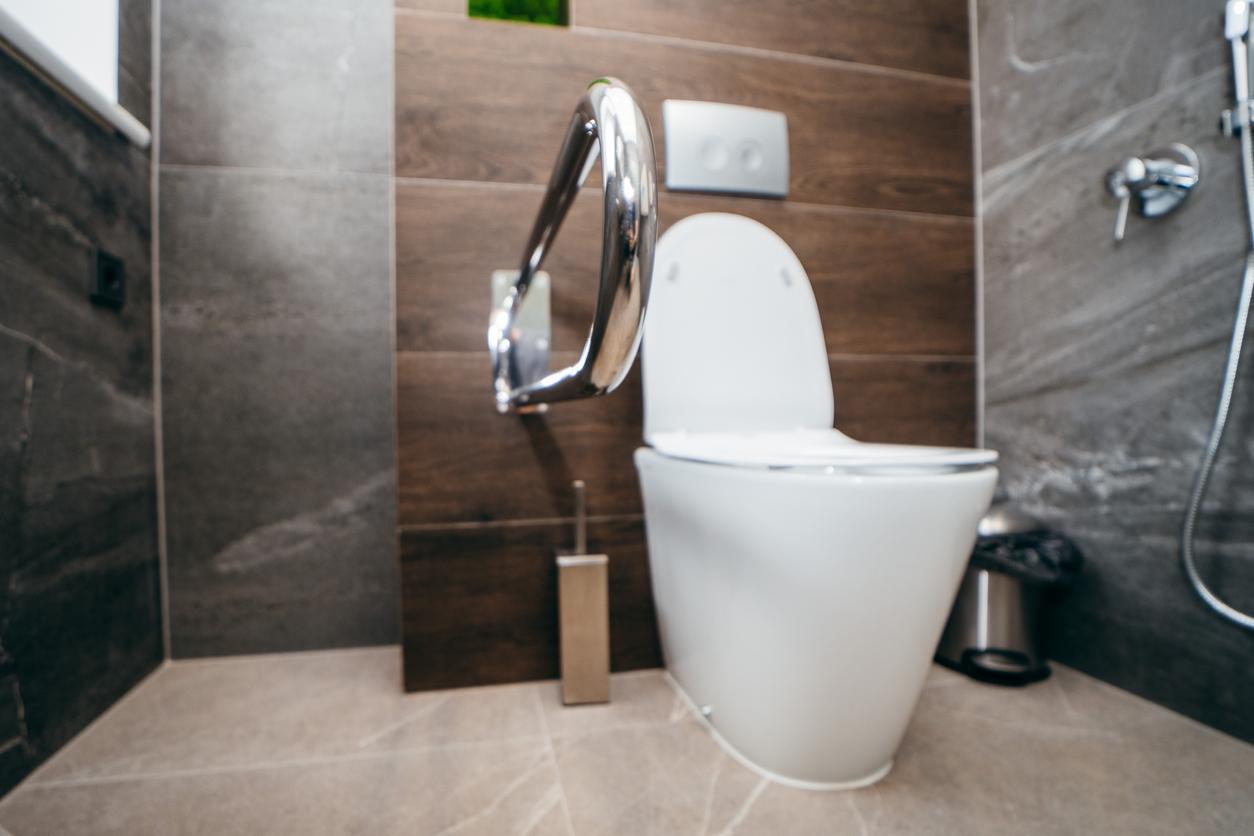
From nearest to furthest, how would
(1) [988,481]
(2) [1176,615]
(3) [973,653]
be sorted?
(1) [988,481]
(2) [1176,615]
(3) [973,653]

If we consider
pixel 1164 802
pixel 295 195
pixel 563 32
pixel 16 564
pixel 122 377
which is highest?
pixel 563 32

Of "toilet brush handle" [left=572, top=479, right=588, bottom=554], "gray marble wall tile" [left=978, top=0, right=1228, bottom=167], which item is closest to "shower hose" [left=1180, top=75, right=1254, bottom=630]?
"gray marble wall tile" [left=978, top=0, right=1228, bottom=167]

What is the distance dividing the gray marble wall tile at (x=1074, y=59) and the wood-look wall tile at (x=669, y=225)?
0.72ft

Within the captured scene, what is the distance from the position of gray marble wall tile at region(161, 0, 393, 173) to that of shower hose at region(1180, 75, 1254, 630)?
4.77 feet

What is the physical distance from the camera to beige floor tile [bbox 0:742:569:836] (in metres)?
0.72

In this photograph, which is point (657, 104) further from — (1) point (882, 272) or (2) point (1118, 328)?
(2) point (1118, 328)

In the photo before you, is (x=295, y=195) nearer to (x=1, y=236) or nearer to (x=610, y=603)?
(x=1, y=236)

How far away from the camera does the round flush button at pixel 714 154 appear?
120 centimetres

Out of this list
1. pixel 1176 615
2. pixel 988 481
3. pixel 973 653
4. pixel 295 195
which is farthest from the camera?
pixel 295 195

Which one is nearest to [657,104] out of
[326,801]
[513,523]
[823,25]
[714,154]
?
[714,154]

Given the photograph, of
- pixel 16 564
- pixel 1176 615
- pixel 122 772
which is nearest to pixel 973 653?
pixel 1176 615

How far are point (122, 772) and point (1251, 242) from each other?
1.72 metres

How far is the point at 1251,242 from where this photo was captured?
2.95ft

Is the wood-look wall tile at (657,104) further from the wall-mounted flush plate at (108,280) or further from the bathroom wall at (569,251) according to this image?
the wall-mounted flush plate at (108,280)
